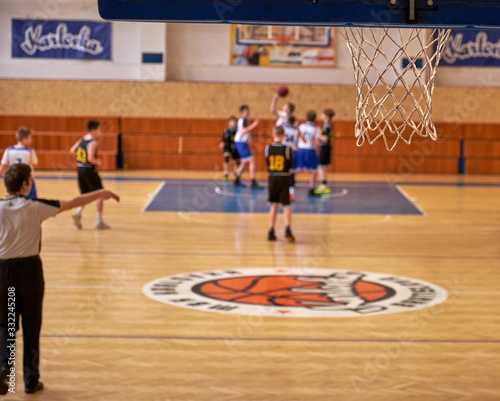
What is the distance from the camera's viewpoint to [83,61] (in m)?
22.2

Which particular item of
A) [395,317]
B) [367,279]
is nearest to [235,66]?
[367,279]

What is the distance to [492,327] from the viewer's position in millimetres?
6973

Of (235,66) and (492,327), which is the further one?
(235,66)

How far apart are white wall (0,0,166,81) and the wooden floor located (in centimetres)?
1064

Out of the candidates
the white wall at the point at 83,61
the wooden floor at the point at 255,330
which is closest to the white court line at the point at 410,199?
the wooden floor at the point at 255,330

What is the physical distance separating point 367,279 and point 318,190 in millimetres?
8323

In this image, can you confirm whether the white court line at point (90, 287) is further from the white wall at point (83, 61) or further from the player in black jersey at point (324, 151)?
the white wall at point (83, 61)

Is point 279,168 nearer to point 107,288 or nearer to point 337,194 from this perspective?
point 107,288

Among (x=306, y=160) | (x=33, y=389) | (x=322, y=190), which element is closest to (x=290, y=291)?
(x=33, y=389)

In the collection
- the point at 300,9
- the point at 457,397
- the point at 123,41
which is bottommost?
the point at 457,397

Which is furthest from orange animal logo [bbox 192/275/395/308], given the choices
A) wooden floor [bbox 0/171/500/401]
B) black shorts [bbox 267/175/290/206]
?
black shorts [bbox 267/175/290/206]

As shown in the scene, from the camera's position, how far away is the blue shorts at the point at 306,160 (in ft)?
54.7

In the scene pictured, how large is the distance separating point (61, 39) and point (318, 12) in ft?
61.8

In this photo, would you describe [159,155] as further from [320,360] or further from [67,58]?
[320,360]
